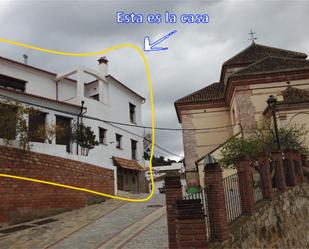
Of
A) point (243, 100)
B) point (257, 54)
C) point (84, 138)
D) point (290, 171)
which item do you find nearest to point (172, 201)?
point (290, 171)

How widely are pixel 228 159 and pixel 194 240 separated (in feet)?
40.3

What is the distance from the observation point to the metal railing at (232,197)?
27.2 ft

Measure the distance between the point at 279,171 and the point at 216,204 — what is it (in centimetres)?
521

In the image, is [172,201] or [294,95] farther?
[294,95]

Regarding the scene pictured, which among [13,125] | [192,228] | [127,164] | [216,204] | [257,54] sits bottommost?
[192,228]

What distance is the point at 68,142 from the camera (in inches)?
845

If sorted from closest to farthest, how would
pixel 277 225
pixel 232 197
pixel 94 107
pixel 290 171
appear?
pixel 232 197, pixel 277 225, pixel 290 171, pixel 94 107

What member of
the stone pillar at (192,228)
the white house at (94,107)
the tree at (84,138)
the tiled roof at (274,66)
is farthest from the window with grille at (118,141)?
the stone pillar at (192,228)

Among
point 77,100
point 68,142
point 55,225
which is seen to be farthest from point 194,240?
point 77,100

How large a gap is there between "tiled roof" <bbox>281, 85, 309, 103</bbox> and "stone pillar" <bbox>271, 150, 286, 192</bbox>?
9871 millimetres

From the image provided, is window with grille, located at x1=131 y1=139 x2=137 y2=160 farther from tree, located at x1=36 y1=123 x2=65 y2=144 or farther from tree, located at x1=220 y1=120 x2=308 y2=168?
tree, located at x1=36 y1=123 x2=65 y2=144

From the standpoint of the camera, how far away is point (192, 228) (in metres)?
5.55

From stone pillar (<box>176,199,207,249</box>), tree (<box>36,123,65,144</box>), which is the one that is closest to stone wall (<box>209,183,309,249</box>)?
stone pillar (<box>176,199,207,249</box>)

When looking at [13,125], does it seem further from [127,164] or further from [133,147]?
[133,147]
